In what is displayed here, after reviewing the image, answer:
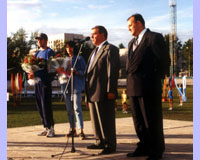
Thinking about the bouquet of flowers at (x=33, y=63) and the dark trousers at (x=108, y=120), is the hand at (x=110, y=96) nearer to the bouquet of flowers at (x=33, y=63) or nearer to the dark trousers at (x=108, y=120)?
the dark trousers at (x=108, y=120)

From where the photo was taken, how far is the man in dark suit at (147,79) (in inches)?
181

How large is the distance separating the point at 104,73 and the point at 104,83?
152 millimetres

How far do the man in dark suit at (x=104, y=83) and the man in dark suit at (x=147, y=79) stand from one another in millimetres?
411

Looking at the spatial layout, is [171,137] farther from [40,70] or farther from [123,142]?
[40,70]

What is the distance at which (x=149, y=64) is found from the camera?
15.2 feet

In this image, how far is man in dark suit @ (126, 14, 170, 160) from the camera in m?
4.59

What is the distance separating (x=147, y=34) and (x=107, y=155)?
1.82 meters

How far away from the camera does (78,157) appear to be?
5094 millimetres

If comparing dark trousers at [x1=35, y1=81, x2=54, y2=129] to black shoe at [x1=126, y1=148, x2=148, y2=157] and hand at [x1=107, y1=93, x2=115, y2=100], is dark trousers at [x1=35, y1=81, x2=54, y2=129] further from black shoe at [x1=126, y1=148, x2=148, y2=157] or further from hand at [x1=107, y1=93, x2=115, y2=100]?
black shoe at [x1=126, y1=148, x2=148, y2=157]

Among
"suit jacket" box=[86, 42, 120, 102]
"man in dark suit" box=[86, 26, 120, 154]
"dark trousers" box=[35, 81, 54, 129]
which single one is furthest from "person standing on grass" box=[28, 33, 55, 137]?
"suit jacket" box=[86, 42, 120, 102]

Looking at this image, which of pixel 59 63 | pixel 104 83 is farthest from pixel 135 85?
pixel 59 63

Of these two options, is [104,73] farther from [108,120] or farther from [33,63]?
[33,63]

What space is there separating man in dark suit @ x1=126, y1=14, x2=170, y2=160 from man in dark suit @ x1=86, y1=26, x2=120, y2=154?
0.41 meters

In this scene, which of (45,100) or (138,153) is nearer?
(138,153)
